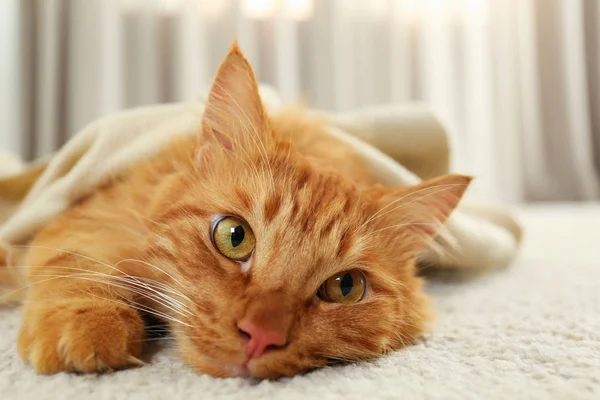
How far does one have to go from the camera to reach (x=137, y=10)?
3404 millimetres

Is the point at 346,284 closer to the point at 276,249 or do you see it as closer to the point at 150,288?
the point at 276,249

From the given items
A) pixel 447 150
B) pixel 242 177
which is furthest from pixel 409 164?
pixel 242 177

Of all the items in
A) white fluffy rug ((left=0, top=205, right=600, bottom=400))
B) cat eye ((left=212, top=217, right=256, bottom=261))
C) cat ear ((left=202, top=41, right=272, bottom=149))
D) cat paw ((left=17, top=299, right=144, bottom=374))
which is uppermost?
cat ear ((left=202, top=41, right=272, bottom=149))

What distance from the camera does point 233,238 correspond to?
2.83 ft

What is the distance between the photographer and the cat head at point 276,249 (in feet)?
2.45

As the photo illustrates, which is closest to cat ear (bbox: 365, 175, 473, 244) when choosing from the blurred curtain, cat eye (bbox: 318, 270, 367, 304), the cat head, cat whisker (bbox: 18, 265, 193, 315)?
the cat head

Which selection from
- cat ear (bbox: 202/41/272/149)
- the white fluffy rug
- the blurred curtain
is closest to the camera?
the white fluffy rug

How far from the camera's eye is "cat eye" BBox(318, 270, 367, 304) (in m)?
0.85

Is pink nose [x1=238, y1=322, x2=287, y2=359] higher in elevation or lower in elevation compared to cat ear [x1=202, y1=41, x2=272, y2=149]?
lower

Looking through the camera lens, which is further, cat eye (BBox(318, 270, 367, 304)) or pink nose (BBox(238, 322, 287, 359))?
cat eye (BBox(318, 270, 367, 304))

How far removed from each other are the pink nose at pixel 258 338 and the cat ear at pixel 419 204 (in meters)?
0.32

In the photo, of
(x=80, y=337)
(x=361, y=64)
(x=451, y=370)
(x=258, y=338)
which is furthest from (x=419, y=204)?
(x=361, y=64)

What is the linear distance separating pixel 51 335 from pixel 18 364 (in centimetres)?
8

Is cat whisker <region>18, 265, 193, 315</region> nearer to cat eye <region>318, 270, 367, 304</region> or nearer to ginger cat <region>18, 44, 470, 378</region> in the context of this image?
ginger cat <region>18, 44, 470, 378</region>
